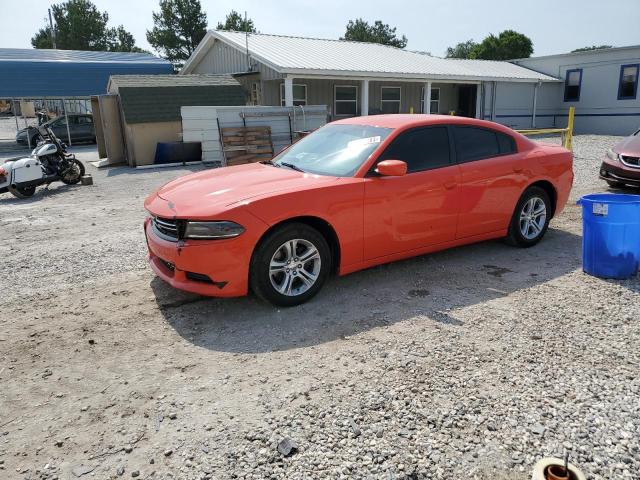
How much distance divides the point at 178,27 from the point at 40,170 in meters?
46.5

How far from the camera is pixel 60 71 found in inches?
971

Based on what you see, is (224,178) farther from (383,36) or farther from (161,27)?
(383,36)

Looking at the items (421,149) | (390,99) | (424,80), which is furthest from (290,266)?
(390,99)

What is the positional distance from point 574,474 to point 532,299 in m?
2.40

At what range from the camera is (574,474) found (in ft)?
7.36

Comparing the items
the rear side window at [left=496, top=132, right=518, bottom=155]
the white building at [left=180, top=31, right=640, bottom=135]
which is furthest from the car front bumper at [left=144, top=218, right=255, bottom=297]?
the white building at [left=180, top=31, right=640, bottom=135]

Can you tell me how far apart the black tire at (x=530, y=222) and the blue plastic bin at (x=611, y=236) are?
81cm

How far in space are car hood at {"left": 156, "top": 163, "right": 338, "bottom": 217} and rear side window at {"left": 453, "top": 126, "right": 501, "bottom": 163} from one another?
1.63 metres

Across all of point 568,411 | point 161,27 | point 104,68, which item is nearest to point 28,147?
point 104,68

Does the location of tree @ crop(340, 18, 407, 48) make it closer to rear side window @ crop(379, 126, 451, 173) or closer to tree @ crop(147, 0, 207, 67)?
tree @ crop(147, 0, 207, 67)

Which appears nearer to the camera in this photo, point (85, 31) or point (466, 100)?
point (466, 100)

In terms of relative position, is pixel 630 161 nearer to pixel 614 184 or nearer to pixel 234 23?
pixel 614 184

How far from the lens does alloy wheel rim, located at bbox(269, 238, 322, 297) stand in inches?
164

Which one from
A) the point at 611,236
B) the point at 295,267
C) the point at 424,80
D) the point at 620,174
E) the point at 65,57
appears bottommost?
the point at 295,267
